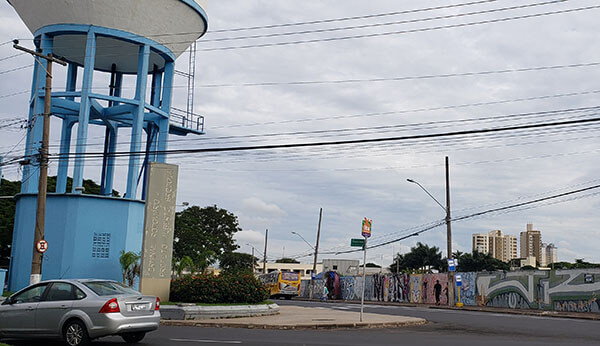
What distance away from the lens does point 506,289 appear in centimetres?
3784

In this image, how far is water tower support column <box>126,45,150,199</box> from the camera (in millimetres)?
30359

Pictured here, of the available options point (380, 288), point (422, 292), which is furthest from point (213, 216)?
point (422, 292)

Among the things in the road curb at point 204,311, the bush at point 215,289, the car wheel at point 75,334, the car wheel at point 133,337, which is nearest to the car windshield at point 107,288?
the car wheel at point 75,334

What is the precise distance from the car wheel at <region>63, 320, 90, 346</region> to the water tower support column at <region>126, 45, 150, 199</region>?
62.2ft

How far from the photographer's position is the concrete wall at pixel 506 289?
32.7 metres

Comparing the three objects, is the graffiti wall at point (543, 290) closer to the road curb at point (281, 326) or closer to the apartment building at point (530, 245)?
the road curb at point (281, 326)

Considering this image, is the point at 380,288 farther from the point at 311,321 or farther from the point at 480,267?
the point at 480,267

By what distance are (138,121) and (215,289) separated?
41.5ft

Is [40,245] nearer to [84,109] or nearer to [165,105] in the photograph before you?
[84,109]

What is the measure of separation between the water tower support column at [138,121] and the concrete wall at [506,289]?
21823 mm

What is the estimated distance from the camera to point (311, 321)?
61.4 feet

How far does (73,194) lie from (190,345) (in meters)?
19.1

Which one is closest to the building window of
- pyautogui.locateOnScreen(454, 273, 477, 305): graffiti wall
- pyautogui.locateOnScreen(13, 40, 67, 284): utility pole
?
pyautogui.locateOnScreen(13, 40, 67, 284): utility pole

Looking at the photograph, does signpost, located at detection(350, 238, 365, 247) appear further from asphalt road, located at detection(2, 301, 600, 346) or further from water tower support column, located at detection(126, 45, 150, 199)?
water tower support column, located at detection(126, 45, 150, 199)
